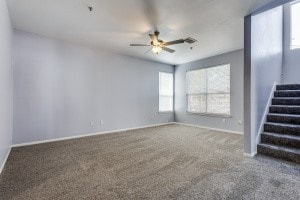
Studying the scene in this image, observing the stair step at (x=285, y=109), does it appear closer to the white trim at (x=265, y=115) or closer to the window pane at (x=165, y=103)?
the white trim at (x=265, y=115)

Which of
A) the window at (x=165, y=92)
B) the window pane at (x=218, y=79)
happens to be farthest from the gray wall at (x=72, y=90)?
the window pane at (x=218, y=79)

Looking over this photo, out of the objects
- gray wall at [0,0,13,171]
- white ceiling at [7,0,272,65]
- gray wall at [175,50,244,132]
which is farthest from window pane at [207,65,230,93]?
gray wall at [0,0,13,171]

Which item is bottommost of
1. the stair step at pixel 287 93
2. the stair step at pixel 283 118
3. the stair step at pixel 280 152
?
the stair step at pixel 280 152

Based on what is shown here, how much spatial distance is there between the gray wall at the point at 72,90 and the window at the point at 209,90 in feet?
5.79

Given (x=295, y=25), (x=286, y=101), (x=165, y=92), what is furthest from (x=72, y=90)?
(x=295, y=25)

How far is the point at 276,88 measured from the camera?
4.50 metres

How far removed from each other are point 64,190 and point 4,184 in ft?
2.85

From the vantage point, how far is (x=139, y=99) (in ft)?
20.7

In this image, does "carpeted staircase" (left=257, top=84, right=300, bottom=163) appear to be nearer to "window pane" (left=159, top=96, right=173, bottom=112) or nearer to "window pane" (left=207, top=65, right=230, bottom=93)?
"window pane" (left=207, top=65, right=230, bottom=93)

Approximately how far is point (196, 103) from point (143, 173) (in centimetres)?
471

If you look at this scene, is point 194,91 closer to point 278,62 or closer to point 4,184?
point 278,62

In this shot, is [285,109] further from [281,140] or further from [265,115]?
[281,140]

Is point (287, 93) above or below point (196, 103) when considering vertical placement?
above

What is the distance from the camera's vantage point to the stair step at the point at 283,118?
348 cm
